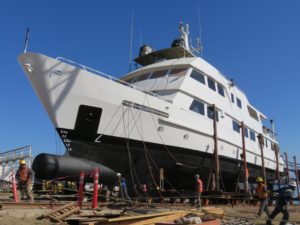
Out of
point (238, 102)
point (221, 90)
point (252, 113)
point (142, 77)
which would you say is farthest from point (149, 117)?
point (252, 113)

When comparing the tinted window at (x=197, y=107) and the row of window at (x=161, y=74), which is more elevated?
the row of window at (x=161, y=74)

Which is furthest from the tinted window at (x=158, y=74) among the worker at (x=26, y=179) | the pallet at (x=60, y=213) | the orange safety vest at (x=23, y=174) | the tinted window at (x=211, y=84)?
the pallet at (x=60, y=213)

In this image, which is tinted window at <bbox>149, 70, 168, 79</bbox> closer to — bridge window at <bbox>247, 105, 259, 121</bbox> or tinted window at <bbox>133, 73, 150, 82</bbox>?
tinted window at <bbox>133, 73, 150, 82</bbox>

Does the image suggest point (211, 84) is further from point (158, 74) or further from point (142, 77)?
point (142, 77)

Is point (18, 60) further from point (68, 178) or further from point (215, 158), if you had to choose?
point (215, 158)

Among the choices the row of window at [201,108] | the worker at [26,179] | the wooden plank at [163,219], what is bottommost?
the wooden plank at [163,219]

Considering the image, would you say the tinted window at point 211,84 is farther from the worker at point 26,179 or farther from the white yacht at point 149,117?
the worker at point 26,179

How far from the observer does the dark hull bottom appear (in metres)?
13.6

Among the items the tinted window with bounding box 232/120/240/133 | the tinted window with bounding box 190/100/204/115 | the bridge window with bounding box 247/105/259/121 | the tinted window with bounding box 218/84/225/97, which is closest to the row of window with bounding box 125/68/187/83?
the tinted window with bounding box 190/100/204/115

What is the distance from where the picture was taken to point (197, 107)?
17078 mm

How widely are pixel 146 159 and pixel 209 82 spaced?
6.04m

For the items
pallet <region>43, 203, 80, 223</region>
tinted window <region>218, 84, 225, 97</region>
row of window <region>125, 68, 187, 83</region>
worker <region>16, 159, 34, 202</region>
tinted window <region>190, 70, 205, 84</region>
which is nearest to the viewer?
pallet <region>43, 203, 80, 223</region>

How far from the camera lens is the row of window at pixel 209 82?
58.3 ft

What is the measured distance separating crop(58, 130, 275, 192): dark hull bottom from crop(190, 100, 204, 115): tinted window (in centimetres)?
192
